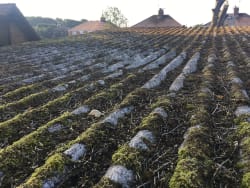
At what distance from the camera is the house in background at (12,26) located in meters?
18.5

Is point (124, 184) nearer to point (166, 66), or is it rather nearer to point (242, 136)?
point (242, 136)

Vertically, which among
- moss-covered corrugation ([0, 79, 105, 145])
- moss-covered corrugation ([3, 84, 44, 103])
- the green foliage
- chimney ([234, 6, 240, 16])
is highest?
chimney ([234, 6, 240, 16])

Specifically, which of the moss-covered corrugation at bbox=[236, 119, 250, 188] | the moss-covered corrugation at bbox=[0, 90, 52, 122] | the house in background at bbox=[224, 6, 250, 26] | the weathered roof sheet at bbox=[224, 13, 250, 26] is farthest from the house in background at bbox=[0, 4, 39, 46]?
the weathered roof sheet at bbox=[224, 13, 250, 26]

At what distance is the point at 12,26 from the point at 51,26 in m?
25.0

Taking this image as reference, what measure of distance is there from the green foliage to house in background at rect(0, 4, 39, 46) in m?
19.6

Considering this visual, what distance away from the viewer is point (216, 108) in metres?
3.26

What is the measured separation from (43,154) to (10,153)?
21cm

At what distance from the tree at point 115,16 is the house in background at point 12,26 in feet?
177

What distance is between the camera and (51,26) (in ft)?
142

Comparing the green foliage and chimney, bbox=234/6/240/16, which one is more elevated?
chimney, bbox=234/6/240/16

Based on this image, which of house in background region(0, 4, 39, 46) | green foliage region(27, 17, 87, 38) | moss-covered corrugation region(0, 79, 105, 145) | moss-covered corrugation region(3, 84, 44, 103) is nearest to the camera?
moss-covered corrugation region(0, 79, 105, 145)

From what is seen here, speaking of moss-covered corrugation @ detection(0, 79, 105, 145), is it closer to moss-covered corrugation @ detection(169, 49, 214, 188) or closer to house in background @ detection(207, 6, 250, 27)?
moss-covered corrugation @ detection(169, 49, 214, 188)

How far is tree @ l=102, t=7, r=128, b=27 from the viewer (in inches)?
2842

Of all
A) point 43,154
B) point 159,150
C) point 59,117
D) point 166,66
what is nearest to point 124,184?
point 159,150
